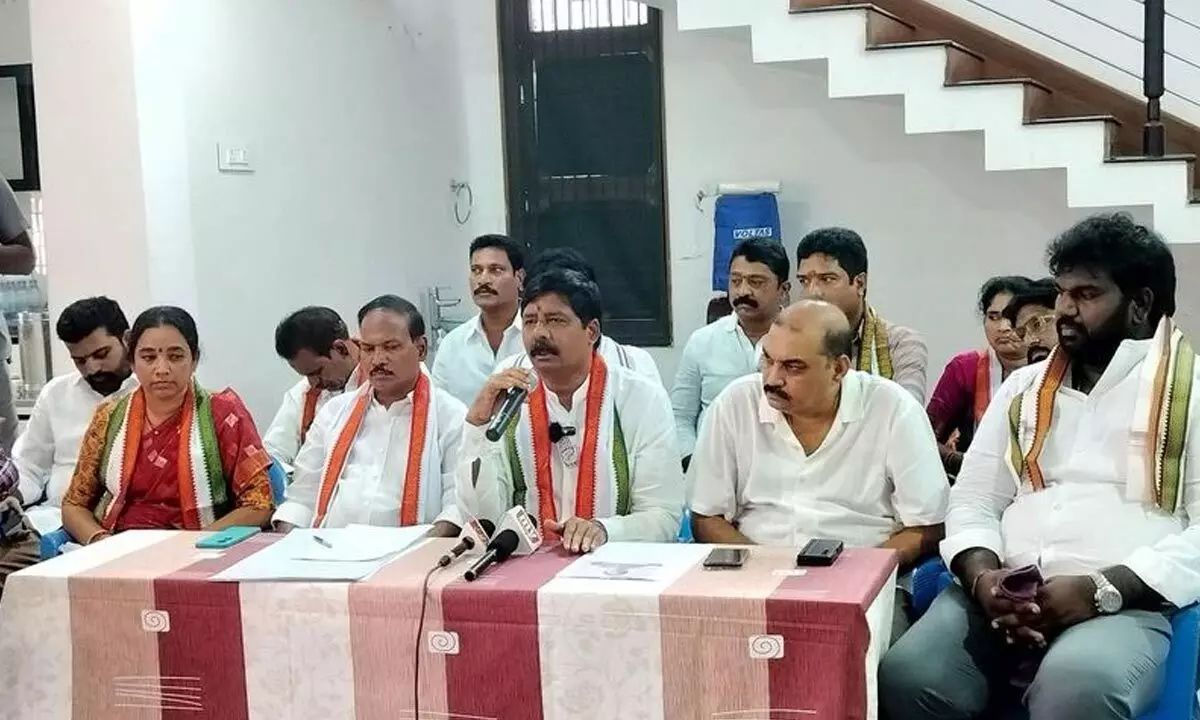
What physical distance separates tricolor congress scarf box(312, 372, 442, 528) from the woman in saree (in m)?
0.19

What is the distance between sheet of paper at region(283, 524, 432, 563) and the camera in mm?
2361

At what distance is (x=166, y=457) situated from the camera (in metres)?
3.19

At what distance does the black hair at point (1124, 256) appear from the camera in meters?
2.49

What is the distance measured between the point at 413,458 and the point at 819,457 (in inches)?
40.8

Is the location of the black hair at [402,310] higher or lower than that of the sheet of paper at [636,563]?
higher

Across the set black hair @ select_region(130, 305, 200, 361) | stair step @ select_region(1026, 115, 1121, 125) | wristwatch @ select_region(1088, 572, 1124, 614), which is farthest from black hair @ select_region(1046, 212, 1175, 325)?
stair step @ select_region(1026, 115, 1121, 125)

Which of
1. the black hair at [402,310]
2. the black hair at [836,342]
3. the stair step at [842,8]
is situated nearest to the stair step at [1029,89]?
the stair step at [842,8]

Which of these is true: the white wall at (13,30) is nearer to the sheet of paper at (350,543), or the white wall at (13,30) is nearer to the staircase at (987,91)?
the staircase at (987,91)

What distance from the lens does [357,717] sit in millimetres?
2191

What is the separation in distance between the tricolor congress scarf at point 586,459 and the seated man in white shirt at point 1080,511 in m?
0.74

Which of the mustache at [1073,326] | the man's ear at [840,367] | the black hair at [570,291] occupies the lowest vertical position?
the man's ear at [840,367]

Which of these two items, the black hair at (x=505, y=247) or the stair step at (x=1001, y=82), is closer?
the black hair at (x=505, y=247)

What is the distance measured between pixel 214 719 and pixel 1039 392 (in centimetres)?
177

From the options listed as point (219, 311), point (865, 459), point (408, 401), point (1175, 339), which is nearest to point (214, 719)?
point (408, 401)
